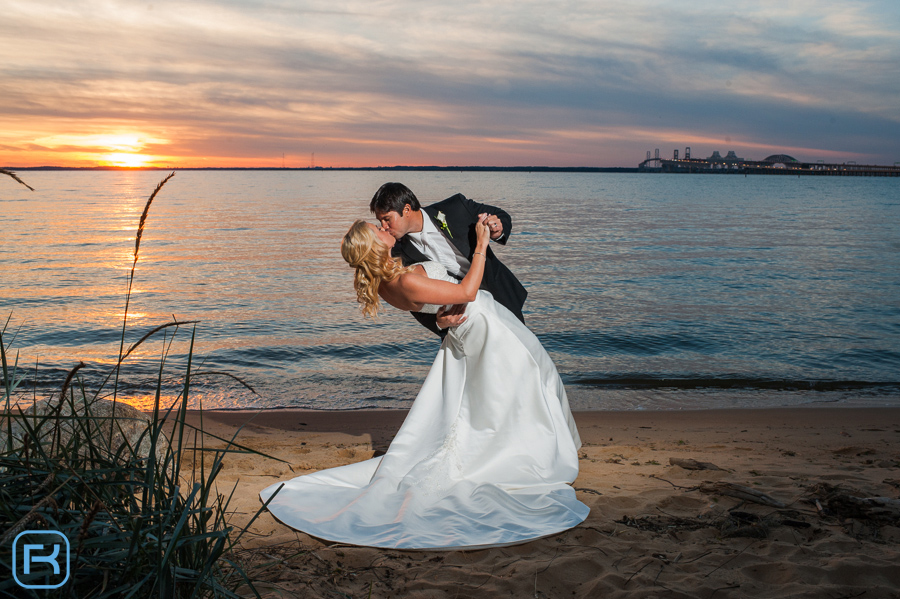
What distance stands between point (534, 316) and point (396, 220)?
9.75 metres

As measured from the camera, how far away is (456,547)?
13.5 ft

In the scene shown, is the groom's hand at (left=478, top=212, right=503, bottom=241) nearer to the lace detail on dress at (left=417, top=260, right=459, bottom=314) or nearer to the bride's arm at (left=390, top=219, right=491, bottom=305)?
the bride's arm at (left=390, top=219, right=491, bottom=305)

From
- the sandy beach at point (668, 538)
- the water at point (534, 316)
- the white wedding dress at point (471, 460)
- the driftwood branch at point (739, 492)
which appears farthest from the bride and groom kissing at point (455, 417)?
the water at point (534, 316)

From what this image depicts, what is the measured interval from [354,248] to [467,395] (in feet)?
5.26

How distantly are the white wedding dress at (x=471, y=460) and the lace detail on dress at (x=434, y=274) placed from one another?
12mm

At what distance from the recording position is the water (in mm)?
9922

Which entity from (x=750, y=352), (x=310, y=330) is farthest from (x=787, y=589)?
(x=310, y=330)

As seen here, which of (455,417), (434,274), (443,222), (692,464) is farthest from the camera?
(692,464)

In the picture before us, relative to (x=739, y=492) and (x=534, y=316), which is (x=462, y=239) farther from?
(x=534, y=316)

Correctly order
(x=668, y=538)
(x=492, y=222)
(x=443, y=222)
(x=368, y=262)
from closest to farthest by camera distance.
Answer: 1. (x=668, y=538)
2. (x=368, y=262)
3. (x=492, y=222)
4. (x=443, y=222)

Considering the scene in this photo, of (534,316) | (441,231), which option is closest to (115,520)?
(441,231)

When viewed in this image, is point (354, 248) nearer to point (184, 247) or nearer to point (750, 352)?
point (750, 352)

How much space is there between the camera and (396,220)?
5.19 meters

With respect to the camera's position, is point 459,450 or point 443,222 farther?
point 443,222
